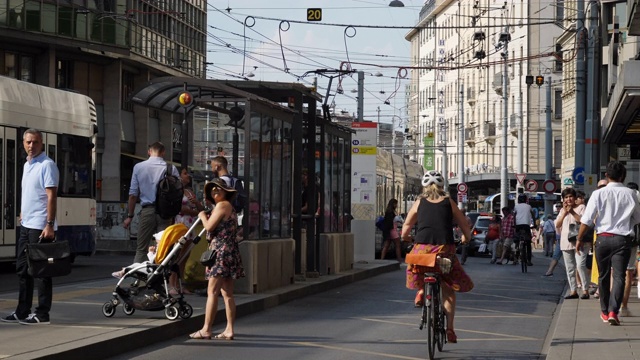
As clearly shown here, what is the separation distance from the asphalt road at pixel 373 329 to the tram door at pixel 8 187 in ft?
18.7

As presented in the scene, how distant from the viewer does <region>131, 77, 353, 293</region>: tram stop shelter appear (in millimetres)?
18438

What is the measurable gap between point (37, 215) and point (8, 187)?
10.4 m

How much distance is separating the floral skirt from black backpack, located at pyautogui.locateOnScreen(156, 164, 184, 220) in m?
4.30

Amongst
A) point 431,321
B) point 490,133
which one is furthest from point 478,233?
point 490,133

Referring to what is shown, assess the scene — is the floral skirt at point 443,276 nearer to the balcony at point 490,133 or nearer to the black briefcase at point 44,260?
the black briefcase at point 44,260

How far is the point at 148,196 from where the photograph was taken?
16.4 m

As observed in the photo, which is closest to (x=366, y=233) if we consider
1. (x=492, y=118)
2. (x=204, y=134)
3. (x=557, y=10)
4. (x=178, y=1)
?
(x=204, y=134)

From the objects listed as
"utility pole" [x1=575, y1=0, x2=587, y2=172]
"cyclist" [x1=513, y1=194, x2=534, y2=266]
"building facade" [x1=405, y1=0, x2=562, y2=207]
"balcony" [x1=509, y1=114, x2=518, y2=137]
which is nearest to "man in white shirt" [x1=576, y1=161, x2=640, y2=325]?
"cyclist" [x1=513, y1=194, x2=534, y2=266]

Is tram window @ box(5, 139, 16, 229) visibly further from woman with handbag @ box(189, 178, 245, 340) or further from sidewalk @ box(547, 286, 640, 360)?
woman with handbag @ box(189, 178, 245, 340)

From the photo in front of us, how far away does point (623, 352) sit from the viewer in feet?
40.5

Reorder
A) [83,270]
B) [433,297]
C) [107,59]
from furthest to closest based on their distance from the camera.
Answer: [107,59], [83,270], [433,297]

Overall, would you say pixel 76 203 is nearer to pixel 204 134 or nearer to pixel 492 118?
pixel 204 134

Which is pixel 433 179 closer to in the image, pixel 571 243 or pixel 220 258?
pixel 220 258

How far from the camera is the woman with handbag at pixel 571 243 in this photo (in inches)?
776
